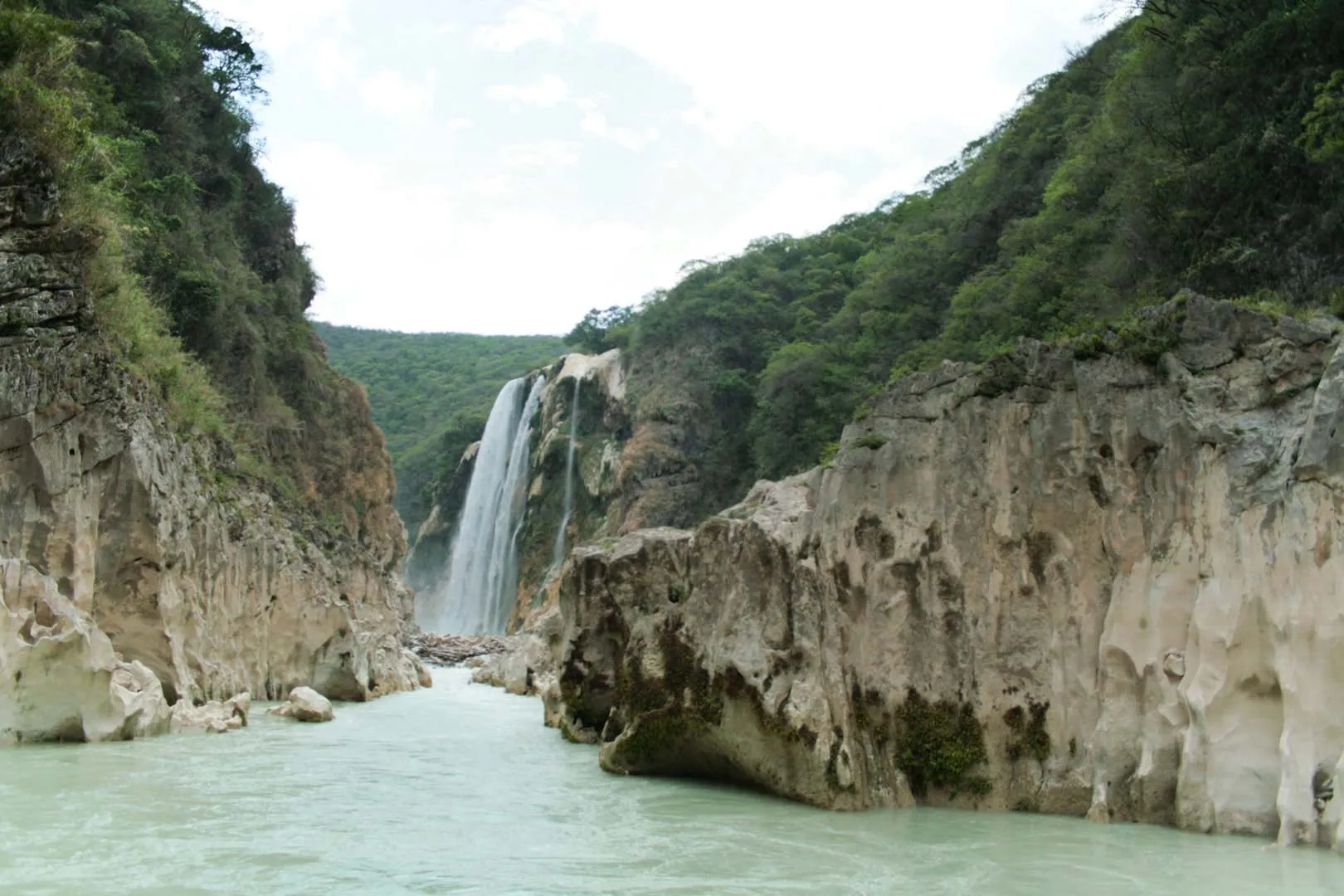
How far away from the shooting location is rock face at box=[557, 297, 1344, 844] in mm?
7855

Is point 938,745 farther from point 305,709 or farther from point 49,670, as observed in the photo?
point 305,709

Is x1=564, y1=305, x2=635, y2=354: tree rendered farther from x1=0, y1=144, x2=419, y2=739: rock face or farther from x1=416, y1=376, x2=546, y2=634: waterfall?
x1=0, y1=144, x2=419, y2=739: rock face

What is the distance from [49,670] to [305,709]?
6.24 metres

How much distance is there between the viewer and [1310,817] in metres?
7.24

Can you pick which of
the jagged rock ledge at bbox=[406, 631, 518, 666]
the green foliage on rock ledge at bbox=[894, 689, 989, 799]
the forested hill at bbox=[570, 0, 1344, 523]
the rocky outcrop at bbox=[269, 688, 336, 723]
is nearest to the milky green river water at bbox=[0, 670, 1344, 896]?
the green foliage on rock ledge at bbox=[894, 689, 989, 799]

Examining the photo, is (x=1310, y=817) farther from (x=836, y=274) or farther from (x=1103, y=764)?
(x=836, y=274)

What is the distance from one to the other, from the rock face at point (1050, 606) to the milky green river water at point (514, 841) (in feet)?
1.38

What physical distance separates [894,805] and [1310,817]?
3431 mm

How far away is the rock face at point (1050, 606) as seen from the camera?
25.8 feet

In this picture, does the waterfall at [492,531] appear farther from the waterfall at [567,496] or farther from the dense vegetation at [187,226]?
the dense vegetation at [187,226]

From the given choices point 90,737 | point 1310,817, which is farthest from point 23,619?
point 1310,817

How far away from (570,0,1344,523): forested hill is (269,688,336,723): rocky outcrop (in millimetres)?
11727

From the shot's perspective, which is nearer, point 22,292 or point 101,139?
point 22,292

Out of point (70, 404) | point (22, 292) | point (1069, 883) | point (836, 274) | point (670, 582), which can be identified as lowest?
point (1069, 883)
